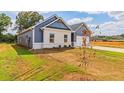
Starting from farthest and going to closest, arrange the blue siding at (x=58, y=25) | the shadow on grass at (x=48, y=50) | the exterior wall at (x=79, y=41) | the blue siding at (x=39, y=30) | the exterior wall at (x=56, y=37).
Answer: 1. the blue siding at (x=58, y=25)
2. the exterior wall at (x=56, y=37)
3. the blue siding at (x=39, y=30)
4. the shadow on grass at (x=48, y=50)
5. the exterior wall at (x=79, y=41)

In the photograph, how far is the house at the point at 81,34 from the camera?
6.04 meters

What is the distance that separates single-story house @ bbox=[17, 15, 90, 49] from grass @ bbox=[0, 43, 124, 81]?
0.72 feet

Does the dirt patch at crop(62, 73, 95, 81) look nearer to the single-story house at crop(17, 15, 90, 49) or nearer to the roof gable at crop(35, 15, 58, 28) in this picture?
the single-story house at crop(17, 15, 90, 49)

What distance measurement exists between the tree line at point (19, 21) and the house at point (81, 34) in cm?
112

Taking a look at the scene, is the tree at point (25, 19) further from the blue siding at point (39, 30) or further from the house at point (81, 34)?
the house at point (81, 34)


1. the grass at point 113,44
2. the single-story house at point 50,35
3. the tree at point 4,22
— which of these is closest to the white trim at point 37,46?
the single-story house at point 50,35

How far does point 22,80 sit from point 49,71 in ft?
2.65

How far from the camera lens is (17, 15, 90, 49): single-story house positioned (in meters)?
6.66

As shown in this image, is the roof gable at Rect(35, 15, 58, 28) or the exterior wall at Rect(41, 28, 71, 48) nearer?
the roof gable at Rect(35, 15, 58, 28)

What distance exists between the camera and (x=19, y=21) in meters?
6.33

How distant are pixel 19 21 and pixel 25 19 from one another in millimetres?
186

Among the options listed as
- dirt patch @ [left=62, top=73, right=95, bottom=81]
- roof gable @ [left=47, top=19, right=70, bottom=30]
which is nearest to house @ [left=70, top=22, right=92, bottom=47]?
roof gable @ [left=47, top=19, right=70, bottom=30]
